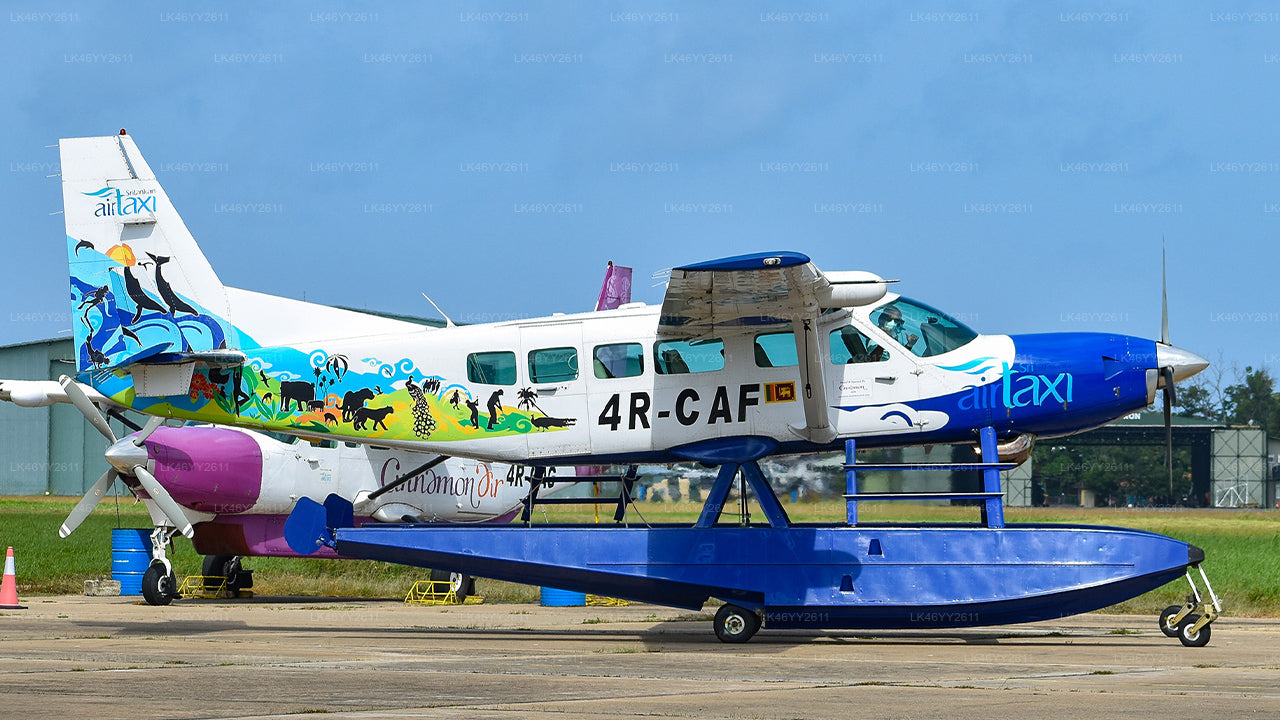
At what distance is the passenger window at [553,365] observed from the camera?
13844 mm

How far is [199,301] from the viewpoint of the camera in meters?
14.5

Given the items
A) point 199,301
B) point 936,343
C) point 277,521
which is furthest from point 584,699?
point 277,521

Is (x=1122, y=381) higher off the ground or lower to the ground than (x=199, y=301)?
lower

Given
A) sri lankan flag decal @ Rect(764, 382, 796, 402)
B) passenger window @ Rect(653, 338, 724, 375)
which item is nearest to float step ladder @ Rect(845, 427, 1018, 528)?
sri lankan flag decal @ Rect(764, 382, 796, 402)

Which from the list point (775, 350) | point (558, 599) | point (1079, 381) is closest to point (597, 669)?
point (775, 350)

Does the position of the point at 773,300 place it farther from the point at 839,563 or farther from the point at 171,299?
the point at 171,299

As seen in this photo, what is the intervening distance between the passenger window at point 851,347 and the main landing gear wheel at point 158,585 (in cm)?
1074

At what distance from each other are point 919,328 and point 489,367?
4.62 m

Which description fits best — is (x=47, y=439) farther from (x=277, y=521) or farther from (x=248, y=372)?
(x=248, y=372)

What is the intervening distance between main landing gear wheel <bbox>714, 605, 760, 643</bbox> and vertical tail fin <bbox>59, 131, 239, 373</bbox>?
6.15 metres

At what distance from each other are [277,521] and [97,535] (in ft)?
57.1

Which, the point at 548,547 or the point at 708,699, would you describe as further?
the point at 548,547

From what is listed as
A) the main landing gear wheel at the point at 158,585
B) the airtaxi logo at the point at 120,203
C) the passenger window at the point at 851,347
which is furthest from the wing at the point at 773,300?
the main landing gear wheel at the point at 158,585

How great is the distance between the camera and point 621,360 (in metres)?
13.8
